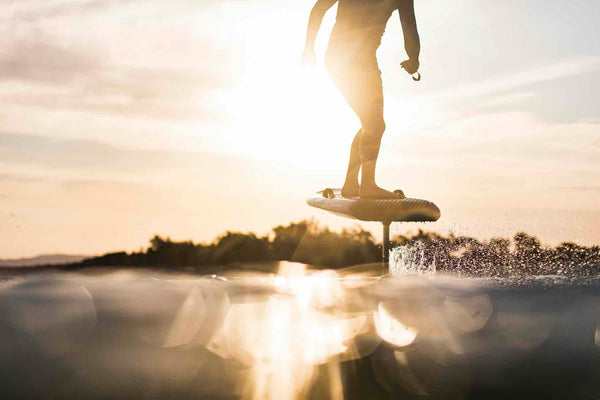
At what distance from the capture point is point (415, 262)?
50.8ft

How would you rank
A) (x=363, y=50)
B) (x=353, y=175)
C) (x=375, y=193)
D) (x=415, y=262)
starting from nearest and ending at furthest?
1. (x=363, y=50)
2. (x=375, y=193)
3. (x=353, y=175)
4. (x=415, y=262)

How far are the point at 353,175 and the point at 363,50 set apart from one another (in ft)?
7.07

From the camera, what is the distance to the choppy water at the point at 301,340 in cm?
936

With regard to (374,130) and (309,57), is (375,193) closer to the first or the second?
(374,130)

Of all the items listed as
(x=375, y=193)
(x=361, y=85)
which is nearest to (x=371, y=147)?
(x=375, y=193)

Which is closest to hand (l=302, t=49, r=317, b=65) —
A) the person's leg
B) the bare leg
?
the person's leg

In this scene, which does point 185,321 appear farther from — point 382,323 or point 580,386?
point 580,386

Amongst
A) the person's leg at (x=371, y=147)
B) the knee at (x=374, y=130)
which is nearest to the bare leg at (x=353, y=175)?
A: the person's leg at (x=371, y=147)

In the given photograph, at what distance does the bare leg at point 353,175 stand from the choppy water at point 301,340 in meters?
1.88

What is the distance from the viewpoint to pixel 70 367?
9.88 m

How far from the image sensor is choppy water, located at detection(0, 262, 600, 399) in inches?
368

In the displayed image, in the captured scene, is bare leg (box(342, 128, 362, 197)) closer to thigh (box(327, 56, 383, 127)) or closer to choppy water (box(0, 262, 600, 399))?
thigh (box(327, 56, 383, 127))

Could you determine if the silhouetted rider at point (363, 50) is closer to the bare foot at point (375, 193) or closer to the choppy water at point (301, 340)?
the bare foot at point (375, 193)

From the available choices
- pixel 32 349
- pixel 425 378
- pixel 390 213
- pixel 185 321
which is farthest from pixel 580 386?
pixel 32 349
